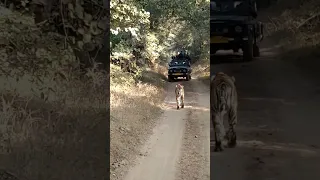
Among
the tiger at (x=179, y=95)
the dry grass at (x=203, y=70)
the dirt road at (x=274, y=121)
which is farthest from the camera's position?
the tiger at (x=179, y=95)

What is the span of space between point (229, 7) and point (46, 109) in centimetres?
100

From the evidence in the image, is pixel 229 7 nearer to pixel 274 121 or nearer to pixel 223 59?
pixel 223 59

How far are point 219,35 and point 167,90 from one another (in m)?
0.39

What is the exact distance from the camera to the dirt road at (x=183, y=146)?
1.80 metres

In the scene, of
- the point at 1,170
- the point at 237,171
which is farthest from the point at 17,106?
the point at 237,171

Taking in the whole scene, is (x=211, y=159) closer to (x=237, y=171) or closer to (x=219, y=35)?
(x=237, y=171)

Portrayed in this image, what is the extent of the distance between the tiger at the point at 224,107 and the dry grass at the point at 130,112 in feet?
1.07

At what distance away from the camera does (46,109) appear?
1842mm

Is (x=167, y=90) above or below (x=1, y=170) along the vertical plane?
above

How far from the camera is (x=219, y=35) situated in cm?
178

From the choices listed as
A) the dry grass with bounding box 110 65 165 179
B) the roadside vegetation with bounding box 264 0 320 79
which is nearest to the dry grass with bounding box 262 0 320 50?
the roadside vegetation with bounding box 264 0 320 79

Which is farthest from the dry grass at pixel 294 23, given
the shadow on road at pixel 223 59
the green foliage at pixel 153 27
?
the green foliage at pixel 153 27

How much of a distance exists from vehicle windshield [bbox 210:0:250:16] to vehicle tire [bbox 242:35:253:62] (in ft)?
0.42

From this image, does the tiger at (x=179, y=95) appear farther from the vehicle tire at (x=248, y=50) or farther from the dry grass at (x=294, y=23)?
the dry grass at (x=294, y=23)
